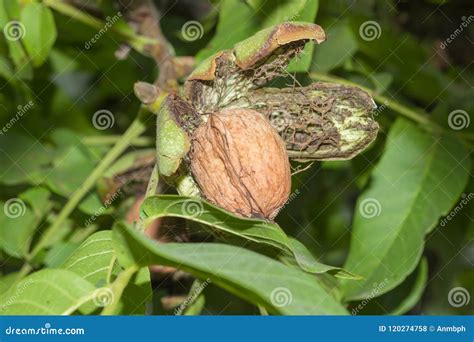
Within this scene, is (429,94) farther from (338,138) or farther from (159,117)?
(159,117)

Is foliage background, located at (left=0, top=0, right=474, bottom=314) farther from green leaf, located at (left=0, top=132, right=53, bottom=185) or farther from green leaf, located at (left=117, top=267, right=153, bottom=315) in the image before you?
green leaf, located at (left=117, top=267, right=153, bottom=315)

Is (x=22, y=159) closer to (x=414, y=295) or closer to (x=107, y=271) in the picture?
(x=107, y=271)

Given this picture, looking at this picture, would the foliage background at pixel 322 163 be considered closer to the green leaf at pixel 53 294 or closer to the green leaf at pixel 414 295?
the green leaf at pixel 414 295

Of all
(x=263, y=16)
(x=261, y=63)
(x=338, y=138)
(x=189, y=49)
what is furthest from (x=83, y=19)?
(x=338, y=138)

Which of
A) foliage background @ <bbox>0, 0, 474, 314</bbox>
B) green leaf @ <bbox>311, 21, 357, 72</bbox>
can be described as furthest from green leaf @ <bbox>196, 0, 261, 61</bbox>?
green leaf @ <bbox>311, 21, 357, 72</bbox>

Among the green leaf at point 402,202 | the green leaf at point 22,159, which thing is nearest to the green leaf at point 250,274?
the green leaf at point 402,202

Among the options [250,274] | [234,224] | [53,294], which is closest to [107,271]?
[53,294]
